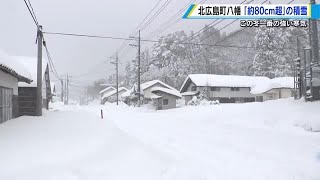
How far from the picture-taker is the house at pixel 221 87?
51.5 metres

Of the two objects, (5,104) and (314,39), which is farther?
(314,39)

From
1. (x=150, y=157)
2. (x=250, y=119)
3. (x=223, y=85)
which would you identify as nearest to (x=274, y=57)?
(x=223, y=85)

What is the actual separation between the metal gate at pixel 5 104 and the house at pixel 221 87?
122 feet

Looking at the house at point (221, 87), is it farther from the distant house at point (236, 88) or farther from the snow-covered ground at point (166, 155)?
the snow-covered ground at point (166, 155)

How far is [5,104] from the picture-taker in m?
15.1

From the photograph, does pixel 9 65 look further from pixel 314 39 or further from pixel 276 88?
pixel 276 88

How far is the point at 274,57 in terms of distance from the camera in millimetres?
58875

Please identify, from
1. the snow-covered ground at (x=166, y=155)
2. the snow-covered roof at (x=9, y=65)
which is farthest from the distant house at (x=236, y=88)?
the snow-covered roof at (x=9, y=65)

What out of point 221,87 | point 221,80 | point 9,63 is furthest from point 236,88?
point 9,63

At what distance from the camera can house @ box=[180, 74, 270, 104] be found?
2028 inches

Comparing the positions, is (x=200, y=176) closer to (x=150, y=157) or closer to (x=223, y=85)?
(x=150, y=157)

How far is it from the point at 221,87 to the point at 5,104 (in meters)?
42.2

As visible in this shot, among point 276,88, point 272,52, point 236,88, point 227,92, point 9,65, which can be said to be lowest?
point 227,92

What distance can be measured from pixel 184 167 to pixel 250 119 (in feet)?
35.9
